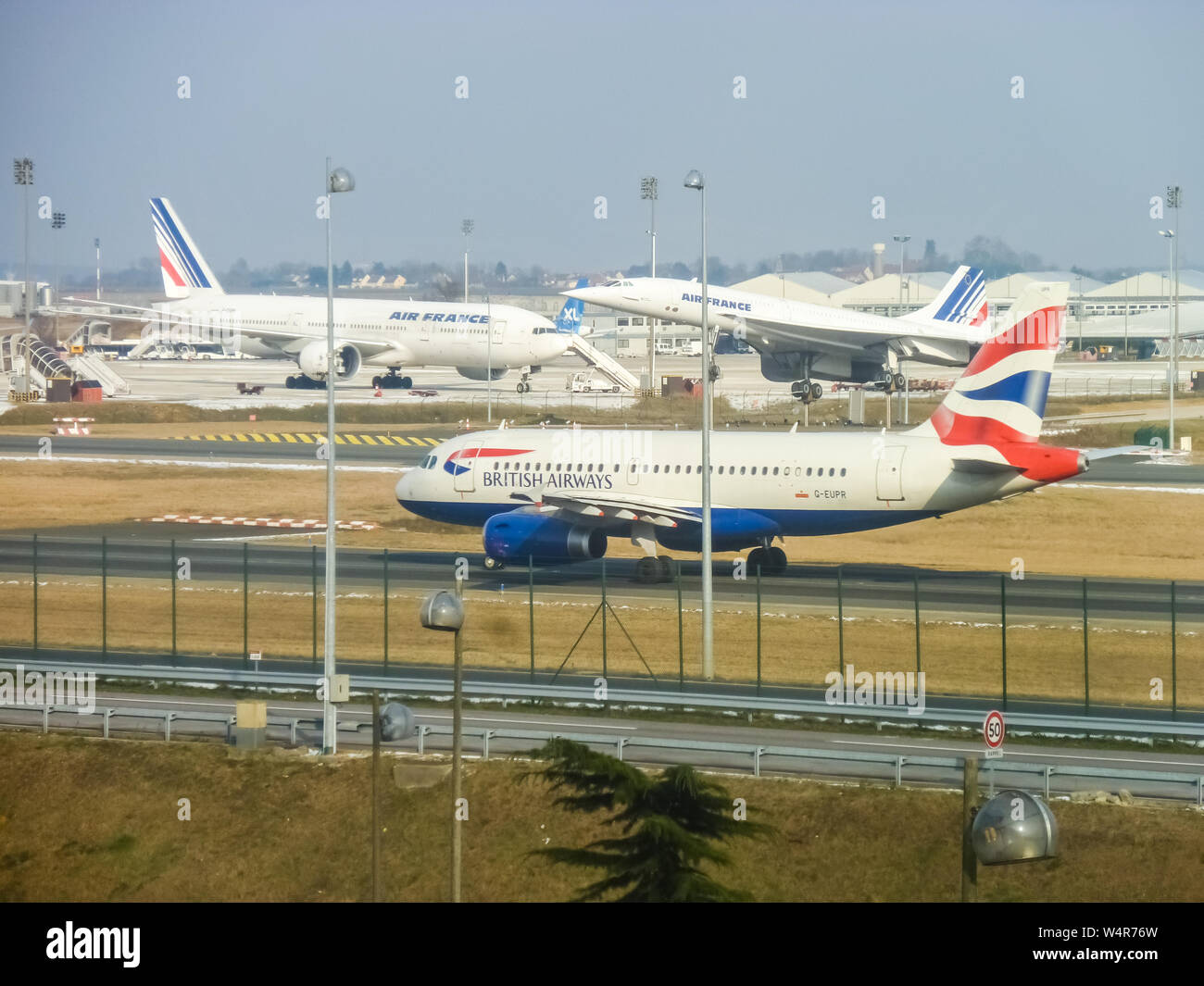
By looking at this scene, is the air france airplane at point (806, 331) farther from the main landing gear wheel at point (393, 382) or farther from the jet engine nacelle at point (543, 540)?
the jet engine nacelle at point (543, 540)

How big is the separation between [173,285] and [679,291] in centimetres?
4774

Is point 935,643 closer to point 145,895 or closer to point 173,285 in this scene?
point 145,895

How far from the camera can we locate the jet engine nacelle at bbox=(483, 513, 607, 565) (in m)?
42.2

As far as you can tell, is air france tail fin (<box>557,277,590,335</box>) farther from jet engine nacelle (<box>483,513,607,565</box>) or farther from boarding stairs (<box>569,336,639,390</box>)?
jet engine nacelle (<box>483,513,607,565</box>)

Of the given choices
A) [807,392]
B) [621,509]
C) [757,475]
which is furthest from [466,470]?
[807,392]

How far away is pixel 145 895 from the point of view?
2425 cm

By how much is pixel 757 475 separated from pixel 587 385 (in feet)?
226

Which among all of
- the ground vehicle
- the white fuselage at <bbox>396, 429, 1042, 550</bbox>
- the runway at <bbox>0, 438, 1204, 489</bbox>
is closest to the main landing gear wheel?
the ground vehicle

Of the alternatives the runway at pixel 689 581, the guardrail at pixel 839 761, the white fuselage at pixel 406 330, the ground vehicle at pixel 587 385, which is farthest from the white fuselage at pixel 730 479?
the ground vehicle at pixel 587 385

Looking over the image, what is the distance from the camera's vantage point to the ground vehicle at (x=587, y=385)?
107500mm

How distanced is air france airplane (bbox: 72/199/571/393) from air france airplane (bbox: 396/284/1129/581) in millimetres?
50618

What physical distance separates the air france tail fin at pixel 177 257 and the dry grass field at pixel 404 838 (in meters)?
89.8
